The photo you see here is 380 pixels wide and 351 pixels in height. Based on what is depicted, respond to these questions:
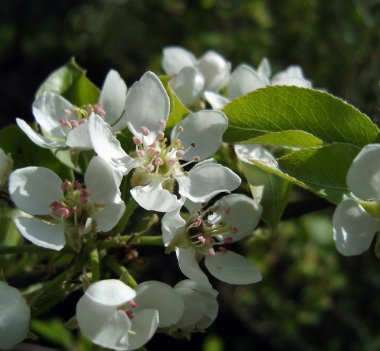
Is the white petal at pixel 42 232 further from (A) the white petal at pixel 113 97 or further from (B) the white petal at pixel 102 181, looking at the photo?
(A) the white petal at pixel 113 97

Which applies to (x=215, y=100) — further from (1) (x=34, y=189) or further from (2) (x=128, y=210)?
(1) (x=34, y=189)

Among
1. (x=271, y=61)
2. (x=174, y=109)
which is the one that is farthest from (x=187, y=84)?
(x=271, y=61)

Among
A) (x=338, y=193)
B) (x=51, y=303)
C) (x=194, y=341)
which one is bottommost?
(x=194, y=341)

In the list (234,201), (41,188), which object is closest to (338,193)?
(234,201)

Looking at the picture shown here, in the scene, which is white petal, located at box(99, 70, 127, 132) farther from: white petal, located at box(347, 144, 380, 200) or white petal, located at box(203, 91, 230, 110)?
white petal, located at box(347, 144, 380, 200)

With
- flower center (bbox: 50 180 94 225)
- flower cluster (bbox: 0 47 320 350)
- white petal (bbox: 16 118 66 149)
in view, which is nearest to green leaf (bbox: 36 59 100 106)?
flower cluster (bbox: 0 47 320 350)

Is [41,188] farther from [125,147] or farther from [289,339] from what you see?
[289,339]
